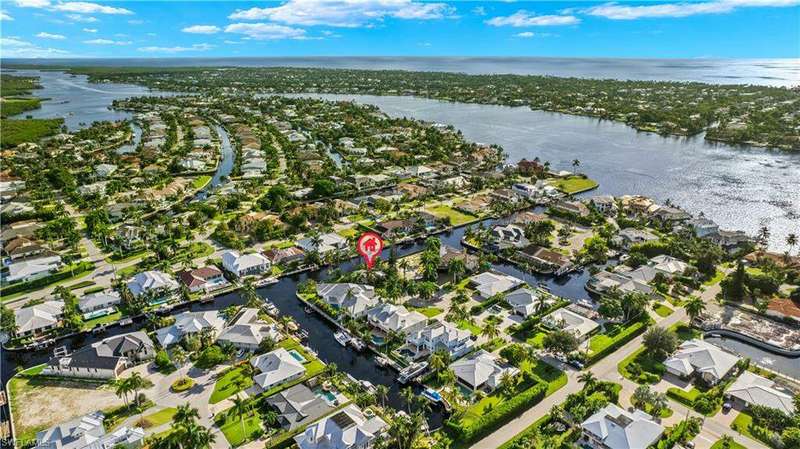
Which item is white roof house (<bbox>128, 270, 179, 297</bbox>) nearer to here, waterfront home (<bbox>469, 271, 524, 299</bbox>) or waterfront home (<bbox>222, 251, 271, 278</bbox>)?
Result: waterfront home (<bbox>222, 251, 271, 278</bbox>)

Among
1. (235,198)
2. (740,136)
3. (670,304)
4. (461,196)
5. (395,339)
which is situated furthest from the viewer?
(740,136)

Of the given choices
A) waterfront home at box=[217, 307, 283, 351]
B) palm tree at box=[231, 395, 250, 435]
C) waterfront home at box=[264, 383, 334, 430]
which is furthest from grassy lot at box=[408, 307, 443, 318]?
palm tree at box=[231, 395, 250, 435]

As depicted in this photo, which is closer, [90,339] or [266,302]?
[90,339]

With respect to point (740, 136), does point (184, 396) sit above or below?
below

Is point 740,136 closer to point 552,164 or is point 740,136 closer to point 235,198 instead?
point 552,164

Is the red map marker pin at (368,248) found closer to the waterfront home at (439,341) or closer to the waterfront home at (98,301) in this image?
the waterfront home at (439,341)

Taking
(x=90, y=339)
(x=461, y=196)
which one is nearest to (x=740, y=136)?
(x=461, y=196)

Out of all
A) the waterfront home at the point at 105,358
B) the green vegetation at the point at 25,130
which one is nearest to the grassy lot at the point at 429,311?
the waterfront home at the point at 105,358
